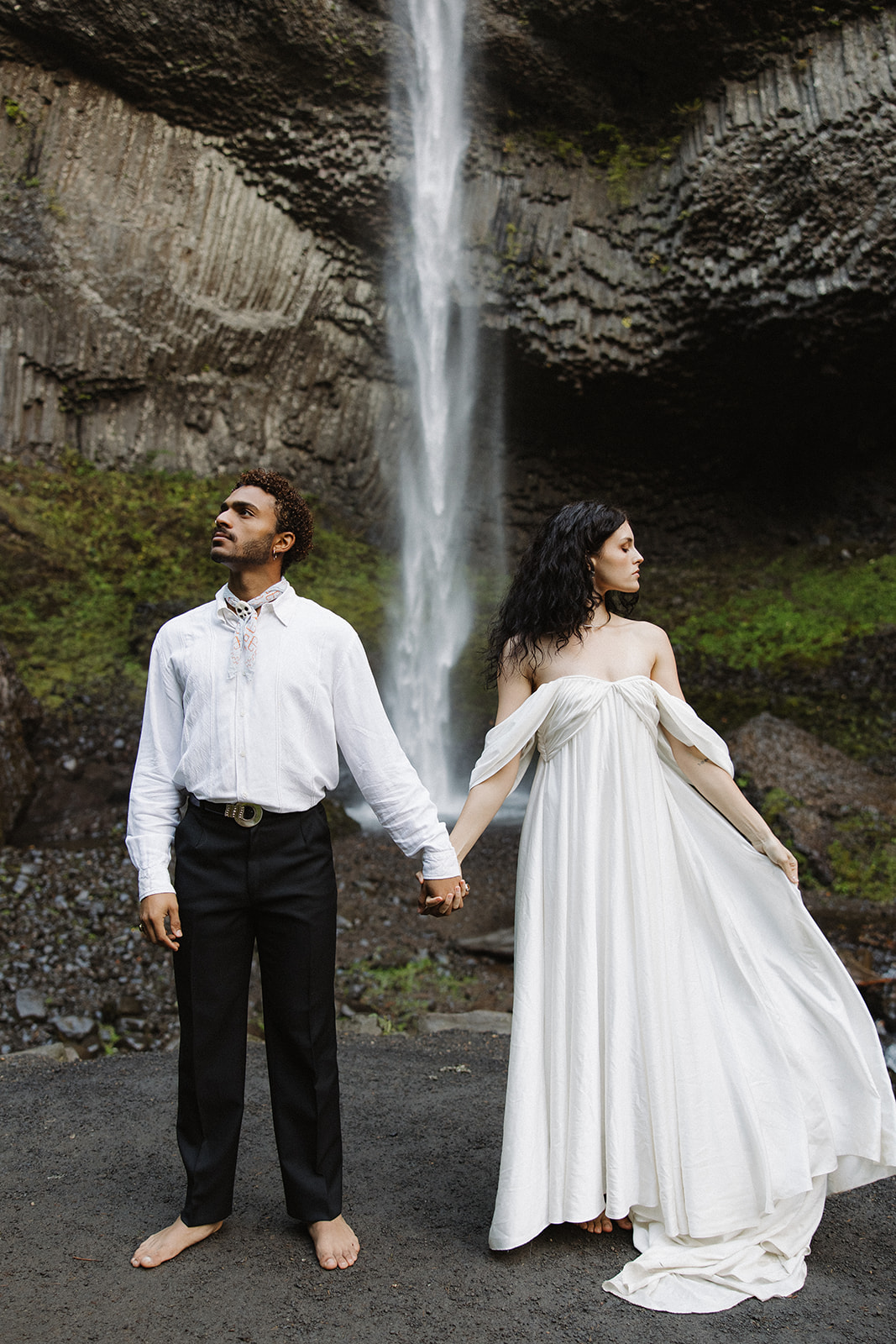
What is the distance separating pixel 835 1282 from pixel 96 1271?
2.14 metres

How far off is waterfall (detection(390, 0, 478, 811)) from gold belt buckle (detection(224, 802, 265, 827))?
8.85m

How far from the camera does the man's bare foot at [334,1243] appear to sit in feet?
8.84

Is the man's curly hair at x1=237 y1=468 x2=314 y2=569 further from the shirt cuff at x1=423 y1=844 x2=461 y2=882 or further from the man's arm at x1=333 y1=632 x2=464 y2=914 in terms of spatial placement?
the shirt cuff at x1=423 y1=844 x2=461 y2=882

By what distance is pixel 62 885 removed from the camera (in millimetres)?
7000

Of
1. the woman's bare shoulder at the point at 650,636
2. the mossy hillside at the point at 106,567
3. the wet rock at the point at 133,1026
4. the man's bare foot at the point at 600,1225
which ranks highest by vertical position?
the mossy hillside at the point at 106,567

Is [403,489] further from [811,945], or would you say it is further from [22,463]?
[811,945]

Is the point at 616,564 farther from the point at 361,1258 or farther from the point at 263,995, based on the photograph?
the point at 361,1258

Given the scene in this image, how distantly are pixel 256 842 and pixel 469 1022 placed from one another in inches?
Result: 126

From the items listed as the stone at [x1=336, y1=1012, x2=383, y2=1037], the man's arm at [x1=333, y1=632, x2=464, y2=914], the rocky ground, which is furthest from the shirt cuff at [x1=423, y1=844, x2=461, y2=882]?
the stone at [x1=336, y1=1012, x2=383, y2=1037]

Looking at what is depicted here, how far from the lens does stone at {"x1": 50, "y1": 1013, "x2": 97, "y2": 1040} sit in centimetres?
538

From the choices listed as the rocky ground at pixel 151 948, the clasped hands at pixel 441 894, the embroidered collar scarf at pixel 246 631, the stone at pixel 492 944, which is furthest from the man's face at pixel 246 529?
the stone at pixel 492 944

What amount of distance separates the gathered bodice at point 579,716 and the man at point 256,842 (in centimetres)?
34

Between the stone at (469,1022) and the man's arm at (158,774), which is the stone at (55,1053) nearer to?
the stone at (469,1022)

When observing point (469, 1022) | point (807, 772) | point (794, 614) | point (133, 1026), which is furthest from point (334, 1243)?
point (794, 614)
